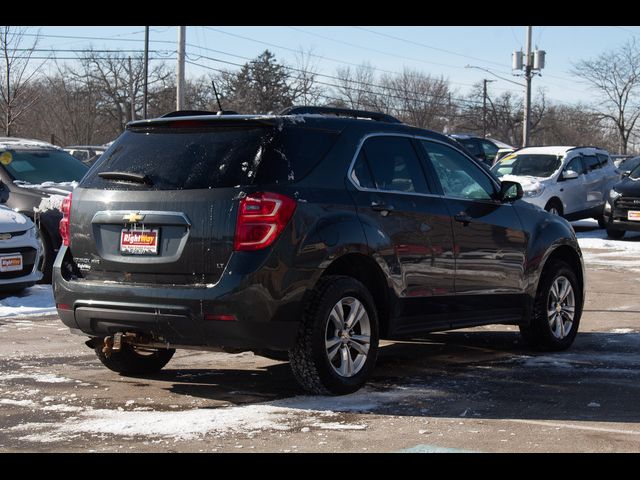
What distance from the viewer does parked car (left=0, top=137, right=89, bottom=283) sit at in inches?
492

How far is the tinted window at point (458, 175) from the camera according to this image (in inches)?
306

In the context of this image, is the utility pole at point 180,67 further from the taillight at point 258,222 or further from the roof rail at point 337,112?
the taillight at point 258,222

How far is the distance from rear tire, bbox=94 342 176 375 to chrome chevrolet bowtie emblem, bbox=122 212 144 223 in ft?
3.83

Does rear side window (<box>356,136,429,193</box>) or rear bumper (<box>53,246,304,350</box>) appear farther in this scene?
rear side window (<box>356,136,429,193</box>)

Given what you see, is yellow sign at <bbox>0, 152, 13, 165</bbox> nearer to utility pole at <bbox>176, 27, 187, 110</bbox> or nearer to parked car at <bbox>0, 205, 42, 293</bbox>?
parked car at <bbox>0, 205, 42, 293</bbox>

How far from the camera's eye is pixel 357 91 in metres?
74.1

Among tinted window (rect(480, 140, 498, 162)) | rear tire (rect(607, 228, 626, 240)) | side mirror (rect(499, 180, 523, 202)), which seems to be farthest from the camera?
tinted window (rect(480, 140, 498, 162))

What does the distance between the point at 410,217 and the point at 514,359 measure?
5.64 feet

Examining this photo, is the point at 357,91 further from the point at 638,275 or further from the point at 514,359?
the point at 514,359

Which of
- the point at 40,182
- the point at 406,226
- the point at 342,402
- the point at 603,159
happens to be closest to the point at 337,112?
the point at 406,226

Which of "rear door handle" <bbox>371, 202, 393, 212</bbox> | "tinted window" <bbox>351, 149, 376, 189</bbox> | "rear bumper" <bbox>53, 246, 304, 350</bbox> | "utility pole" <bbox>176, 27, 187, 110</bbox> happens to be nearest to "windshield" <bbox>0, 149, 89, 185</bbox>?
"rear bumper" <bbox>53, 246, 304, 350</bbox>

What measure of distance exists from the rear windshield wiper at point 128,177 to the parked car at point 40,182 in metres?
5.77

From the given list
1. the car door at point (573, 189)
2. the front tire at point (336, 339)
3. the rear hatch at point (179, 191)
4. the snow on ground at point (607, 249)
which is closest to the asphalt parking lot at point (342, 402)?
the front tire at point (336, 339)
